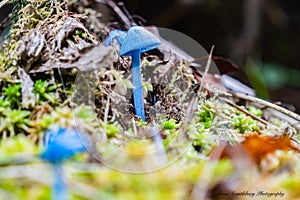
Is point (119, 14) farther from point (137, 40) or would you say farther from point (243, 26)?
point (243, 26)

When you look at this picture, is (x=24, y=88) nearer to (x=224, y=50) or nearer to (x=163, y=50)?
(x=163, y=50)

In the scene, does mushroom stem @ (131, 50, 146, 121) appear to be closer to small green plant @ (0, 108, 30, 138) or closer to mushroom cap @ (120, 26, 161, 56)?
mushroom cap @ (120, 26, 161, 56)

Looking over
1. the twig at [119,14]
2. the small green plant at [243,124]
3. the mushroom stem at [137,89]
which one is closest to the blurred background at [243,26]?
the twig at [119,14]

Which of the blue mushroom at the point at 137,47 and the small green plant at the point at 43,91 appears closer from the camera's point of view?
the small green plant at the point at 43,91

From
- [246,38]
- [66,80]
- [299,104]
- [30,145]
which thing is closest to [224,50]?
[246,38]

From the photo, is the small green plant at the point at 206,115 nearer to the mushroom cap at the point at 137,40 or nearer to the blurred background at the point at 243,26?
the mushroom cap at the point at 137,40

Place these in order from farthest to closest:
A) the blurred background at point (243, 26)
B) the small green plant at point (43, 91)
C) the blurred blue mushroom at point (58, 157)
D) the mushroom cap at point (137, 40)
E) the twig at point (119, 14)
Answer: the blurred background at point (243, 26)
the twig at point (119, 14)
the mushroom cap at point (137, 40)
the small green plant at point (43, 91)
the blurred blue mushroom at point (58, 157)

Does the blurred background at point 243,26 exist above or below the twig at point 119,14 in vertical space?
below

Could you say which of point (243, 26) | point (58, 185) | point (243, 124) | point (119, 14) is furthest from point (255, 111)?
point (243, 26)
